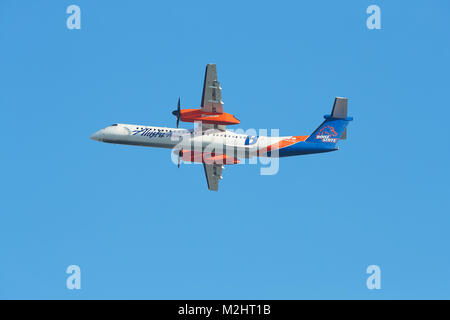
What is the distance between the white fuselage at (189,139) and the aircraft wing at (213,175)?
2956mm

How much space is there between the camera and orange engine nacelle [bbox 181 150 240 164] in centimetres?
4203

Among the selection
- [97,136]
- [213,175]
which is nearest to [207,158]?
[213,175]

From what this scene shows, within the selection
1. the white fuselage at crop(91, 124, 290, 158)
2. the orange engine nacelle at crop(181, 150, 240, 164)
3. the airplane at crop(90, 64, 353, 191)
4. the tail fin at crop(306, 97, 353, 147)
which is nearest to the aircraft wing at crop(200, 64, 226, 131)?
the airplane at crop(90, 64, 353, 191)

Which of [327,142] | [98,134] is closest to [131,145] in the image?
[98,134]

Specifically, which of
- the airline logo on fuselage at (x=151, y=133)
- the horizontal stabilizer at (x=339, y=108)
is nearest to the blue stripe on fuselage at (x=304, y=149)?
the horizontal stabilizer at (x=339, y=108)

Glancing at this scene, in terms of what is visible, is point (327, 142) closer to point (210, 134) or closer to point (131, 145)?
point (210, 134)

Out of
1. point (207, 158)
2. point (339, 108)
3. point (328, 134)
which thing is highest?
point (339, 108)

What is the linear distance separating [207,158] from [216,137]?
5.67 ft

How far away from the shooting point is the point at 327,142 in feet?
133

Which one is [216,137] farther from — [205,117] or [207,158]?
[207,158]

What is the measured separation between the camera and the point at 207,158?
42.5 meters

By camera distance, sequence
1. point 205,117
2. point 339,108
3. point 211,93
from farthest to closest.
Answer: point 205,117 → point 211,93 → point 339,108

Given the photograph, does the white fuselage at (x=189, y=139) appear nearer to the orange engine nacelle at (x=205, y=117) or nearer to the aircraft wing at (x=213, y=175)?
the orange engine nacelle at (x=205, y=117)

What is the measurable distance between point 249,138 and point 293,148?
A: 2.80 m
